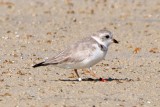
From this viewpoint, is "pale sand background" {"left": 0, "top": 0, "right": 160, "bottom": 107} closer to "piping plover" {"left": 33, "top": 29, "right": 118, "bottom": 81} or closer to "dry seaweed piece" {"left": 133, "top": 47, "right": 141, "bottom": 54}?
"dry seaweed piece" {"left": 133, "top": 47, "right": 141, "bottom": 54}

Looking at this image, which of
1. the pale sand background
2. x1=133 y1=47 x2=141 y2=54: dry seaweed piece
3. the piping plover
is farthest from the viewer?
x1=133 y1=47 x2=141 y2=54: dry seaweed piece

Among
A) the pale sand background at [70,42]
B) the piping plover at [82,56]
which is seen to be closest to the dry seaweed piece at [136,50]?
the pale sand background at [70,42]

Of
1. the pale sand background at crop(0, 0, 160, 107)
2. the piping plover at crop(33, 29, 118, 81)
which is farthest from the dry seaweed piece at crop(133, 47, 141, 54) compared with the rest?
the piping plover at crop(33, 29, 118, 81)

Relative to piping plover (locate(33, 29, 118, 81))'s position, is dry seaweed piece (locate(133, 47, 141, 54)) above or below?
above

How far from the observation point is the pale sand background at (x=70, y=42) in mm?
11250

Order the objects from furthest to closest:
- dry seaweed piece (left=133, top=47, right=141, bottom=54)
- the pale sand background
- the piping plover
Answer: dry seaweed piece (left=133, top=47, right=141, bottom=54)
the piping plover
the pale sand background

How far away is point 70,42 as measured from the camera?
56.9ft

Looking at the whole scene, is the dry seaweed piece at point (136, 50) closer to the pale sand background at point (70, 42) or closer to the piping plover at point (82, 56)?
the pale sand background at point (70, 42)

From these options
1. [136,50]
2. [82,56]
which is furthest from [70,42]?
[82,56]

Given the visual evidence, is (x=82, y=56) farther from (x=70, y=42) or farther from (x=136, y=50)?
(x=70, y=42)

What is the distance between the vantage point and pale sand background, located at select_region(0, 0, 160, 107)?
1125 cm

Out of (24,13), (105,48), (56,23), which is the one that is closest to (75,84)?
(105,48)

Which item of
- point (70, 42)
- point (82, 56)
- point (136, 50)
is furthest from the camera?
point (70, 42)

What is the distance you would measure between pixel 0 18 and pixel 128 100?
10.3 m
